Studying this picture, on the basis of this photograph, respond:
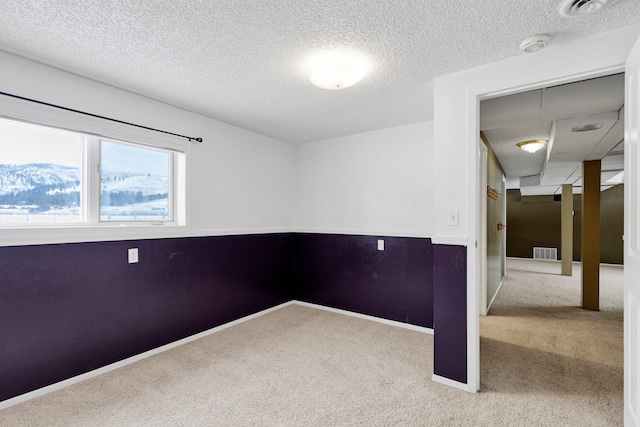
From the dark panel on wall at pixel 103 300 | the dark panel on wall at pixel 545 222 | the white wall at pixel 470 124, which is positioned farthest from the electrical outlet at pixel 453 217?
the dark panel on wall at pixel 545 222

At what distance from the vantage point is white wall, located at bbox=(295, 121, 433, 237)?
3.50 m

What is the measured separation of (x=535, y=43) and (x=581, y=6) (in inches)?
12.5

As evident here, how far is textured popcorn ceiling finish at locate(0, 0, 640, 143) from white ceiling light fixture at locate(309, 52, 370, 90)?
9 centimetres

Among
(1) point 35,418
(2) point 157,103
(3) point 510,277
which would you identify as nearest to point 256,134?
(2) point 157,103

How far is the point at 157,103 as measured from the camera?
9.31ft

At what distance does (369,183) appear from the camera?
3875 millimetres

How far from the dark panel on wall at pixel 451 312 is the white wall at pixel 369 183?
1.15 m

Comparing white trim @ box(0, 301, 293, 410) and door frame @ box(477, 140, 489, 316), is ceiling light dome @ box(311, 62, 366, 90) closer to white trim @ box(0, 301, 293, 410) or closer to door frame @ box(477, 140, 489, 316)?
door frame @ box(477, 140, 489, 316)

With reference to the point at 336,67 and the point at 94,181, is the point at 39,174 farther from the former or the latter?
the point at 336,67

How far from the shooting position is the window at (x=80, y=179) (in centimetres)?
213

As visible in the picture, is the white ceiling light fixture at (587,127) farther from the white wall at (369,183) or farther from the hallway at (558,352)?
the hallway at (558,352)

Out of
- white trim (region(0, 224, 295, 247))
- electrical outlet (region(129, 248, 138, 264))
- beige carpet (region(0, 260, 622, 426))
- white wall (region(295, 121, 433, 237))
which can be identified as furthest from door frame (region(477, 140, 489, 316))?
electrical outlet (region(129, 248, 138, 264))

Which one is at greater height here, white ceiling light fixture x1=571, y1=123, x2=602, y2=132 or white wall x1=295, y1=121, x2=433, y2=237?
white ceiling light fixture x1=571, y1=123, x2=602, y2=132

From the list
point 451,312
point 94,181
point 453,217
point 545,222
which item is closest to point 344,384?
point 451,312
